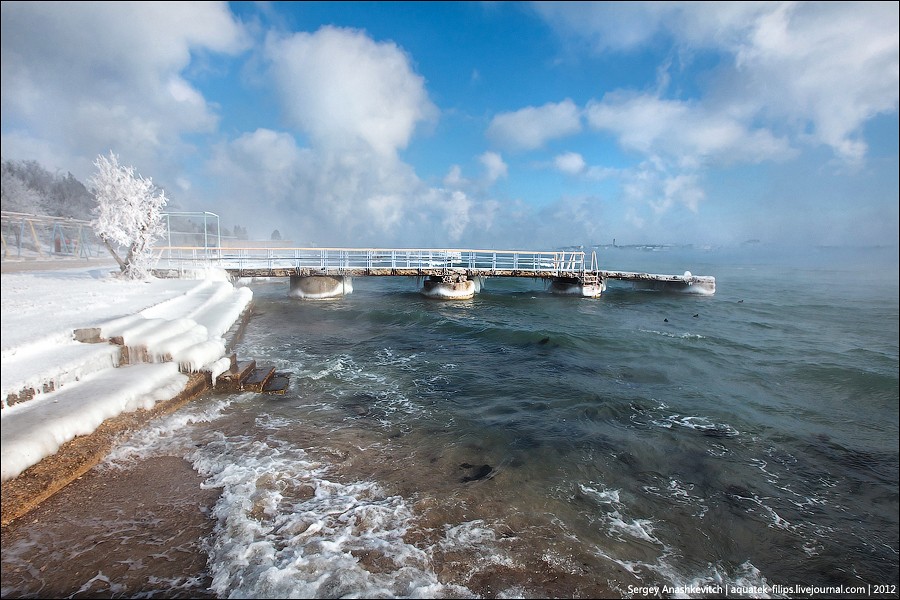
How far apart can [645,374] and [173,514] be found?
13.0 metres

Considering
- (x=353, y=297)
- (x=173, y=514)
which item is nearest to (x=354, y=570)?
(x=173, y=514)

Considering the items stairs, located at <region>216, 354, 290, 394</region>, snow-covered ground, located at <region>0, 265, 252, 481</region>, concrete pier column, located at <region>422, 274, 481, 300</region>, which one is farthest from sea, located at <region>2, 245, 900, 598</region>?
concrete pier column, located at <region>422, 274, 481, 300</region>

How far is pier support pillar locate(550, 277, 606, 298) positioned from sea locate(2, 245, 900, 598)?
20.0 m

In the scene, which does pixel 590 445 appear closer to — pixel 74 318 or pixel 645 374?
pixel 645 374

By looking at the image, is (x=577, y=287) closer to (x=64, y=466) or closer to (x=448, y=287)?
(x=448, y=287)

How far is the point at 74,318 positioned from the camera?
19.6 feet

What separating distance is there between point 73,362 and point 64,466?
1337 mm

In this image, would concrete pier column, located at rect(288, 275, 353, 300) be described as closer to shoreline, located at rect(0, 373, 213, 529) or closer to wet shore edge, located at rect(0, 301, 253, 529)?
wet shore edge, located at rect(0, 301, 253, 529)

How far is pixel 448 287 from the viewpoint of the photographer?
98.0 feet

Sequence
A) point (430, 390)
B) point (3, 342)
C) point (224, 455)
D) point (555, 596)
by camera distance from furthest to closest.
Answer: point (430, 390) → point (224, 455) → point (555, 596) → point (3, 342)

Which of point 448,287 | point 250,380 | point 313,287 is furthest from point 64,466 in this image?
point 448,287

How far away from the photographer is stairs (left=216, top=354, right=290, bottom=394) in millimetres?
9156

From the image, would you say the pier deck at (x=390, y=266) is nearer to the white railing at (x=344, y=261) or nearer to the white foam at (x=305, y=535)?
the white railing at (x=344, y=261)

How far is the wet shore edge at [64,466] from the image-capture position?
13.9 ft
